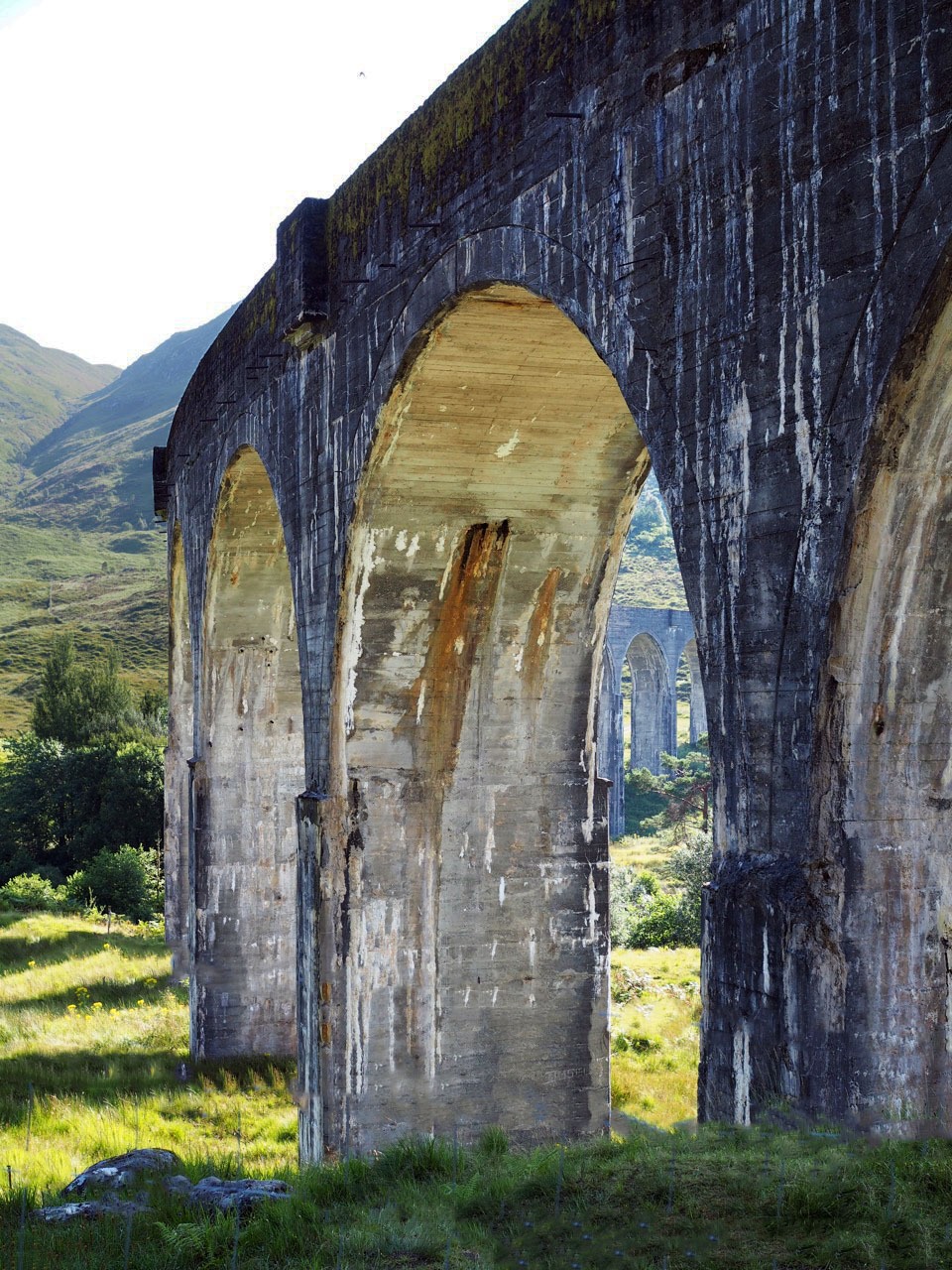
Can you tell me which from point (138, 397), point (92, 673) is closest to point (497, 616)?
point (92, 673)

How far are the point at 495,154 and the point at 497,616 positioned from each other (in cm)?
327

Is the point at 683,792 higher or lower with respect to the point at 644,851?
higher

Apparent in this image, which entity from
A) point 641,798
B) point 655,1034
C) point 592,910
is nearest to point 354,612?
point 592,910

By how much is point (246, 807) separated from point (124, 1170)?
643 cm

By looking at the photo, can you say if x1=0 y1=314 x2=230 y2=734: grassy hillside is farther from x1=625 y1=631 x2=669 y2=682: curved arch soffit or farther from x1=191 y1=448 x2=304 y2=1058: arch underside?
x1=191 y1=448 x2=304 y2=1058: arch underside

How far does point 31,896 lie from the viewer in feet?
72.9

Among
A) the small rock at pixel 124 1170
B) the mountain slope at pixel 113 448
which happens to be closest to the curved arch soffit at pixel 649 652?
the small rock at pixel 124 1170

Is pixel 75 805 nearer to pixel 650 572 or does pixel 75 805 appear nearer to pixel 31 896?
pixel 31 896

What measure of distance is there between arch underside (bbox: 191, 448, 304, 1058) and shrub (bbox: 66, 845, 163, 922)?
10.3m

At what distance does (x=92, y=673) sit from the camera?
3234 cm

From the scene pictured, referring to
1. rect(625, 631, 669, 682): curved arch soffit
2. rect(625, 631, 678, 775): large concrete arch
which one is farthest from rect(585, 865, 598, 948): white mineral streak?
rect(625, 631, 678, 775): large concrete arch

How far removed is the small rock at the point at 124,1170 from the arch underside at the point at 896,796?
3.91 metres

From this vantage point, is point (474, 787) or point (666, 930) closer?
point (474, 787)

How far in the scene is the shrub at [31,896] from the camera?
21953 millimetres
